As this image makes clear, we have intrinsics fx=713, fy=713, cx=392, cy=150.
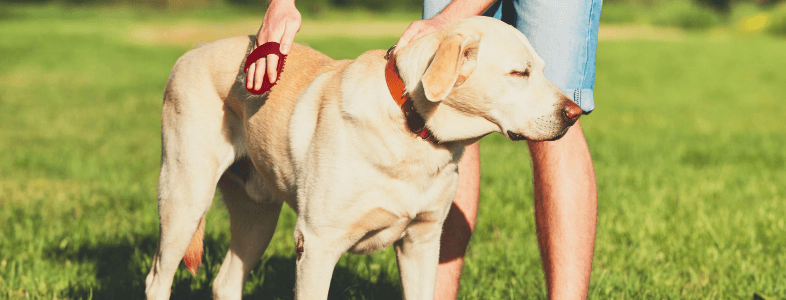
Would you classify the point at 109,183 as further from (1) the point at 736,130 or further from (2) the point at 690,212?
(1) the point at 736,130

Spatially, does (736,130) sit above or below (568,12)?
below

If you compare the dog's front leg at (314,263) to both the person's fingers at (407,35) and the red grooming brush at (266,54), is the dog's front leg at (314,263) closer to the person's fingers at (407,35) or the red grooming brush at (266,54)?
the red grooming brush at (266,54)

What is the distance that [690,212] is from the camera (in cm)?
482

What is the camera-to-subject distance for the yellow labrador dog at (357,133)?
7.14ft

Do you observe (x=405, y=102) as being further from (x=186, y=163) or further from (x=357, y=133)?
(x=186, y=163)

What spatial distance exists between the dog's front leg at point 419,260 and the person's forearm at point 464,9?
2.35 feet

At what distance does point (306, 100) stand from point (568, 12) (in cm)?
99

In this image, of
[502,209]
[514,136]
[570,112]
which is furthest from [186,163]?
[502,209]

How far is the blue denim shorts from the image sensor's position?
102 inches

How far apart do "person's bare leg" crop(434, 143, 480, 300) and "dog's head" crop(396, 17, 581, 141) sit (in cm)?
78

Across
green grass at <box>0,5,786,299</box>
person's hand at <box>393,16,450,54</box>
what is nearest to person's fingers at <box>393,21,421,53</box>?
person's hand at <box>393,16,450,54</box>

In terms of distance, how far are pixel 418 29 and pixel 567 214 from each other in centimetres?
99

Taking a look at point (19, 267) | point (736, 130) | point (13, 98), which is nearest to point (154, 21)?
point (13, 98)

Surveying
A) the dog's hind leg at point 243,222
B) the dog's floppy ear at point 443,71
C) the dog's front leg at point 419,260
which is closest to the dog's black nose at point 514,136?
the dog's floppy ear at point 443,71
